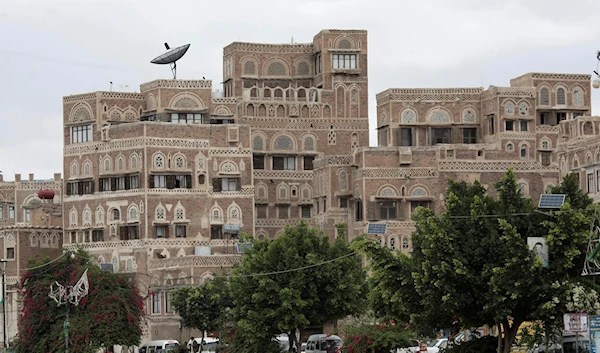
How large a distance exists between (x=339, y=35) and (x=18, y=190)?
3149cm

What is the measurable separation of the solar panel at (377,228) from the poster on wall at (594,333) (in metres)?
28.5

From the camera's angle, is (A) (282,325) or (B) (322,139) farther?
(B) (322,139)

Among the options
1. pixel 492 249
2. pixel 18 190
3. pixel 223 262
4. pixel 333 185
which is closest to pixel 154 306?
pixel 223 262

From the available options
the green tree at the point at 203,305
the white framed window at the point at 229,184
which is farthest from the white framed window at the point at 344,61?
the green tree at the point at 203,305

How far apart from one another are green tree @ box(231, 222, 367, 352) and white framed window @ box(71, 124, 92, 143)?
1505 inches

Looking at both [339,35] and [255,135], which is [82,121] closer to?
[255,135]

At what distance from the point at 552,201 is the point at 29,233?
2709 inches

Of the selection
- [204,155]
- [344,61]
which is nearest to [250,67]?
[344,61]

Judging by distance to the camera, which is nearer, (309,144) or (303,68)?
(309,144)

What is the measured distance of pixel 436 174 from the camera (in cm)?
10850

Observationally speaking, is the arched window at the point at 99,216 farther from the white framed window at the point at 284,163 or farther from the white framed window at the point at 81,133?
the white framed window at the point at 284,163

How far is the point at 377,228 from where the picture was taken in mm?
90562

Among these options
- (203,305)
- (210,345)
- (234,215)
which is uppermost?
(234,215)

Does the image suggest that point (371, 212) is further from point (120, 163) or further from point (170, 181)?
point (120, 163)
